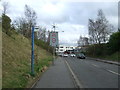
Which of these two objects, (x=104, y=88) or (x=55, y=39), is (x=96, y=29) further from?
(x=104, y=88)

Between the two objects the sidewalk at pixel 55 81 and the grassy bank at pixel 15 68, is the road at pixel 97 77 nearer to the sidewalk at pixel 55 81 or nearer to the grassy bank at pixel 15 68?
the sidewalk at pixel 55 81

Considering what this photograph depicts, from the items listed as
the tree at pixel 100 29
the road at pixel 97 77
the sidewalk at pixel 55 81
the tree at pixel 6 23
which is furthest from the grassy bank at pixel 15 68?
the tree at pixel 100 29

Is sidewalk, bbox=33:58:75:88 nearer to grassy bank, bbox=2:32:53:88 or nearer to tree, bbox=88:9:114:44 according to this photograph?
grassy bank, bbox=2:32:53:88

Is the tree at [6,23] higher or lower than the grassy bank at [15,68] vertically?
higher

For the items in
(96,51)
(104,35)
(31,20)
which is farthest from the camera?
(96,51)

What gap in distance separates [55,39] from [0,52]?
58.2 ft

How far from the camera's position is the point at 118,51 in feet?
187

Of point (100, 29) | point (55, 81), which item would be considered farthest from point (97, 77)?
point (100, 29)

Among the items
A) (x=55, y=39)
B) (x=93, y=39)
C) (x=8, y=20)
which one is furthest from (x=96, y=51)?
(x=8, y=20)

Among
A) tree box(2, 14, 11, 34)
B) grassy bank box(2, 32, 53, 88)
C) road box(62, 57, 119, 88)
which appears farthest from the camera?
tree box(2, 14, 11, 34)

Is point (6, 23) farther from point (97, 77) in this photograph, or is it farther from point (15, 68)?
point (97, 77)

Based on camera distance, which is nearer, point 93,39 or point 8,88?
point 8,88

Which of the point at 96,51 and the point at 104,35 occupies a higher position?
the point at 104,35

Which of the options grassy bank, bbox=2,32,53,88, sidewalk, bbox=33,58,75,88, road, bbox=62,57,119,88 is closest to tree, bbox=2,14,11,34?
grassy bank, bbox=2,32,53,88
